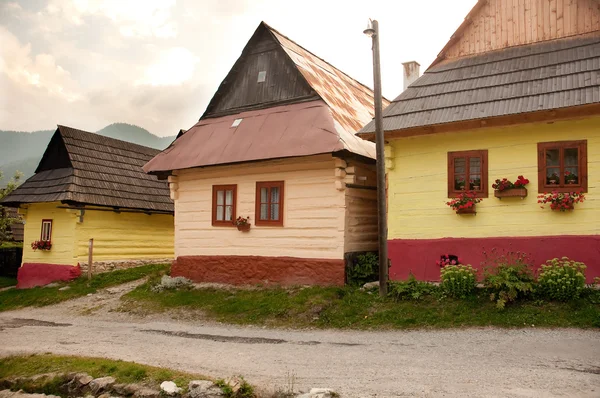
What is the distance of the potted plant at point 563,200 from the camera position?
9500 millimetres

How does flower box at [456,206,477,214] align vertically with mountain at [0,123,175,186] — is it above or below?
below

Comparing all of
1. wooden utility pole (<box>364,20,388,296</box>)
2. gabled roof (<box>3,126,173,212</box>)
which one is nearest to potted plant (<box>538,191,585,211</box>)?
wooden utility pole (<box>364,20,388,296</box>)

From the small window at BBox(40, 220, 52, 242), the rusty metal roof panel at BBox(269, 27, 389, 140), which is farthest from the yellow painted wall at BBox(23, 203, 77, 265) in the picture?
the rusty metal roof panel at BBox(269, 27, 389, 140)

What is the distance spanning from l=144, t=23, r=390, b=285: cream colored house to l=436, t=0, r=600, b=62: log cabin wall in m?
3.55

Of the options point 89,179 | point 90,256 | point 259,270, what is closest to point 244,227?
point 259,270

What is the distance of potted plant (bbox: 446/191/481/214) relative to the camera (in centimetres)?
1044

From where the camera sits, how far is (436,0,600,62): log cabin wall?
11.0 meters

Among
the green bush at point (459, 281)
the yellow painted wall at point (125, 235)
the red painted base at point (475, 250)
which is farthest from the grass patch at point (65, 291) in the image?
the green bush at point (459, 281)

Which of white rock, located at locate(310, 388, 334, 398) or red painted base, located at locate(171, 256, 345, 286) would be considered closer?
white rock, located at locate(310, 388, 334, 398)

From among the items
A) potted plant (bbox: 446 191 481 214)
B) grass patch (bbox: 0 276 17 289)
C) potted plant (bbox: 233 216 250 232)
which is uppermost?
potted plant (bbox: 446 191 481 214)

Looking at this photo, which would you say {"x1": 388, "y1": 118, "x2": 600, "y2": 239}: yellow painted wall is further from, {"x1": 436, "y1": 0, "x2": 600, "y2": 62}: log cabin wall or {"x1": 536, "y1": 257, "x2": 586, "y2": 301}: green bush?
{"x1": 436, "y1": 0, "x2": 600, "y2": 62}: log cabin wall

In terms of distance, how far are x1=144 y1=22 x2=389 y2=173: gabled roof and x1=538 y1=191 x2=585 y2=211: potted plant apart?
430 cm

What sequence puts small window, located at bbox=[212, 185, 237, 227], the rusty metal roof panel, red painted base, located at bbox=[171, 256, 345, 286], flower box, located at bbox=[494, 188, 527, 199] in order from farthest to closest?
small window, located at bbox=[212, 185, 237, 227]
the rusty metal roof panel
red painted base, located at bbox=[171, 256, 345, 286]
flower box, located at bbox=[494, 188, 527, 199]

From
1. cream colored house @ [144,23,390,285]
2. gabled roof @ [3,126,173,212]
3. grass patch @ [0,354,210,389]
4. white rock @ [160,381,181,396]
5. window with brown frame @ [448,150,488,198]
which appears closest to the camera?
white rock @ [160,381,181,396]
